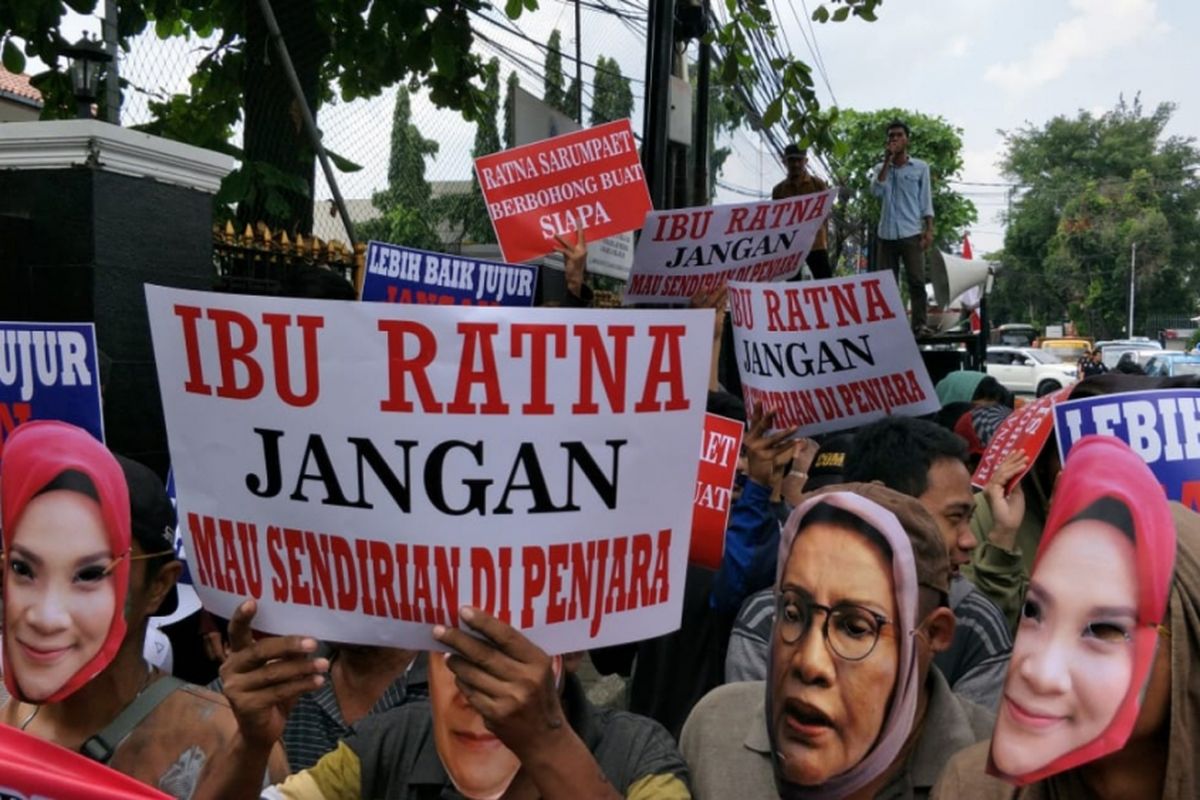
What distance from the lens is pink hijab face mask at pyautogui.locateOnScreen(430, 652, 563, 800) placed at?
6.55ft

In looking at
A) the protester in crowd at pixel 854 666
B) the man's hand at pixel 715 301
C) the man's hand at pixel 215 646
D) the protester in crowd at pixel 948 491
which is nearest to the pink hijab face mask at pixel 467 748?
the protester in crowd at pixel 854 666

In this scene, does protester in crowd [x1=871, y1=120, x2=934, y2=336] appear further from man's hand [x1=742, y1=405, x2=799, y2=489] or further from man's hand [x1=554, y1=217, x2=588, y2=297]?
man's hand [x1=742, y1=405, x2=799, y2=489]

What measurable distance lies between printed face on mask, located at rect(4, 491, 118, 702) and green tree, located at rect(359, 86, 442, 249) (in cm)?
607

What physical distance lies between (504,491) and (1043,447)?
254 centimetres

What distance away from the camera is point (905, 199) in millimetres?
11953

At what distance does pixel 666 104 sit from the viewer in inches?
313

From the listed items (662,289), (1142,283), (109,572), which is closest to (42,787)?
(109,572)

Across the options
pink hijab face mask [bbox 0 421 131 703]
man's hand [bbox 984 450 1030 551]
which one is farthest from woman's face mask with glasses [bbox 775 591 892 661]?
man's hand [bbox 984 450 1030 551]

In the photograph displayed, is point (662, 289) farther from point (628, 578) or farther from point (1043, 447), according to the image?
point (628, 578)

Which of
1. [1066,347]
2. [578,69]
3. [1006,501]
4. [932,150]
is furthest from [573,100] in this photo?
[932,150]

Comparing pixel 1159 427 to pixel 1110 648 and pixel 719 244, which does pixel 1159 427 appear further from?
pixel 719 244

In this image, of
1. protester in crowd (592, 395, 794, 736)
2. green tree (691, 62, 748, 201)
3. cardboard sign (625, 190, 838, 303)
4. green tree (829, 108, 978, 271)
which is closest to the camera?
protester in crowd (592, 395, 794, 736)

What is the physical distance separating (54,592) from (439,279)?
324 centimetres

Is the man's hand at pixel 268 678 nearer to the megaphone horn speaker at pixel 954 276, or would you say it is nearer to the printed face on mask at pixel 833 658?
the printed face on mask at pixel 833 658
